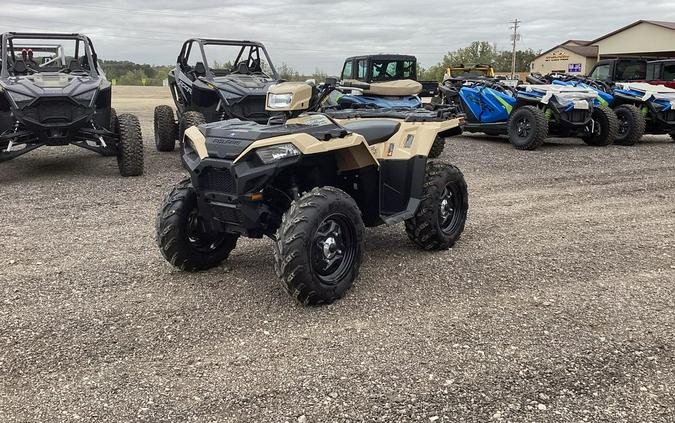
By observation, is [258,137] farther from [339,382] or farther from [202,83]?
[202,83]

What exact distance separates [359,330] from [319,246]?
1.91ft

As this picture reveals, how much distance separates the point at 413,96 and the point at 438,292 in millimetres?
6493

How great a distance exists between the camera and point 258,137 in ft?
11.7

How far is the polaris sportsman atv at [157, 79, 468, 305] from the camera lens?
139 inches

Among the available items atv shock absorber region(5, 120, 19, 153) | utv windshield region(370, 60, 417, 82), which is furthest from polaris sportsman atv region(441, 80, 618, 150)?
atv shock absorber region(5, 120, 19, 153)

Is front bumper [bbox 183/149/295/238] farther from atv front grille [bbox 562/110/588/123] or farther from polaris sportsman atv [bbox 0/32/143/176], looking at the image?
atv front grille [bbox 562/110/588/123]

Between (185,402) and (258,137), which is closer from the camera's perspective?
(185,402)

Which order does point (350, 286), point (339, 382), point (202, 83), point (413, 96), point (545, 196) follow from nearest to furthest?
point (339, 382)
point (350, 286)
point (545, 196)
point (202, 83)
point (413, 96)

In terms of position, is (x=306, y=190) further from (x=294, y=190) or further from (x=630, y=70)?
(x=630, y=70)

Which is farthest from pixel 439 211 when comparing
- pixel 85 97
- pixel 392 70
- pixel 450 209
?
pixel 392 70

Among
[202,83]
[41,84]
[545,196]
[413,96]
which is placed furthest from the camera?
[413,96]

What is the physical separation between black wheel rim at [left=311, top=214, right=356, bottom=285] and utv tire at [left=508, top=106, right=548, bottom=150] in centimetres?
807

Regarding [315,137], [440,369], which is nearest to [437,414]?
[440,369]

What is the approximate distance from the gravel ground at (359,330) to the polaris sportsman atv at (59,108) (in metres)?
2.14
